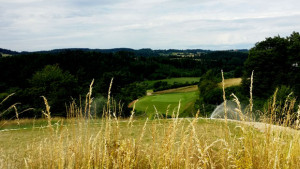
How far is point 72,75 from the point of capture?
4641cm

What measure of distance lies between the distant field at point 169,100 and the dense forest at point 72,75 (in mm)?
2824

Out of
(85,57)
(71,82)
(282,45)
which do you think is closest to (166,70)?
(85,57)

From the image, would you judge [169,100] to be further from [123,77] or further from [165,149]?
[165,149]

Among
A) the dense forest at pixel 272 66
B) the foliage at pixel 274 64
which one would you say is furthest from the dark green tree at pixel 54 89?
the foliage at pixel 274 64

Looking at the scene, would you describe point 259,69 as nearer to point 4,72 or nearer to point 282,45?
point 282,45

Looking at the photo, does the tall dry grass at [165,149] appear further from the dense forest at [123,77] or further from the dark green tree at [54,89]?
the dark green tree at [54,89]

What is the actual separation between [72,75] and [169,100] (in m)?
19.8

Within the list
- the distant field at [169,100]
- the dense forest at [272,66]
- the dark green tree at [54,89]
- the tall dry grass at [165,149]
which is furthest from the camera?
the distant field at [169,100]

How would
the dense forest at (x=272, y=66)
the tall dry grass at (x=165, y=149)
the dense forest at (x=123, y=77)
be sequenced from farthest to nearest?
the dense forest at (x=123, y=77) → the dense forest at (x=272, y=66) → the tall dry grass at (x=165, y=149)

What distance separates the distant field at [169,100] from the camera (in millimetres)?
38491

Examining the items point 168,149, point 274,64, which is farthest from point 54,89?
point 168,149

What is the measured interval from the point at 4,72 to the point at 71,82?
84.8 feet

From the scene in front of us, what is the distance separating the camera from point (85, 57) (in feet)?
243

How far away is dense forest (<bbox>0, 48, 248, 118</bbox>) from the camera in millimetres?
37812
